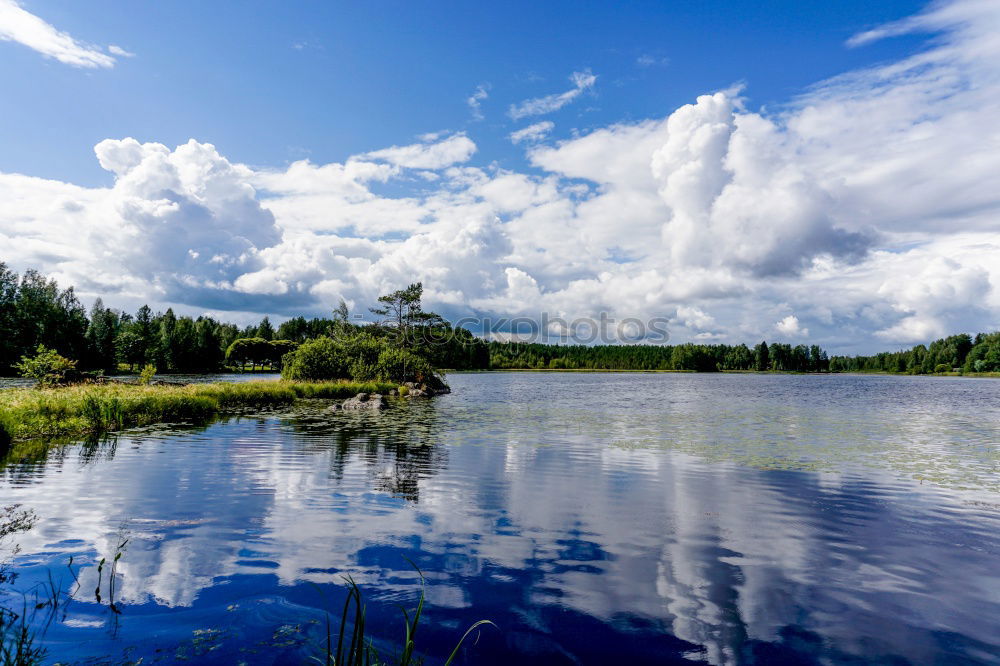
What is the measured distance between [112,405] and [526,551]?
29.2m

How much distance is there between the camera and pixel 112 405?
29.2 metres

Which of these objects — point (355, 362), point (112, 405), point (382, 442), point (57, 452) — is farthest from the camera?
point (355, 362)

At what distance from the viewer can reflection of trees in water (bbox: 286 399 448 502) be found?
18.0m

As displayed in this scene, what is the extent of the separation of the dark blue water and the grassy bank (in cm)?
426

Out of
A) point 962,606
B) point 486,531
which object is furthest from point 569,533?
point 962,606

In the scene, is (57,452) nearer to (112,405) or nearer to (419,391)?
(112,405)

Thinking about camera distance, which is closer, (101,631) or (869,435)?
(101,631)

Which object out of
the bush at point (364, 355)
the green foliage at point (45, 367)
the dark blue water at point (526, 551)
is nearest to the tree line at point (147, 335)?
the bush at point (364, 355)

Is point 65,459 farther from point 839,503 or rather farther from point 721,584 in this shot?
point 839,503

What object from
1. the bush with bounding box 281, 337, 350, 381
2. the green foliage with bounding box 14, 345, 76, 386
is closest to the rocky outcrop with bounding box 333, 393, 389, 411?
the bush with bounding box 281, 337, 350, 381

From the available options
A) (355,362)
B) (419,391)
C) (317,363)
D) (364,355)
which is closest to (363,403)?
(419,391)

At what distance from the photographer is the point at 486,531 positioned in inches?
476

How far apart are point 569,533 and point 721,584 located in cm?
369

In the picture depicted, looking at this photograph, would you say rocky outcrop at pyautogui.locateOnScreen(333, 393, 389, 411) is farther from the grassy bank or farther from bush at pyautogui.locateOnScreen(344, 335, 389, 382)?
bush at pyautogui.locateOnScreen(344, 335, 389, 382)
